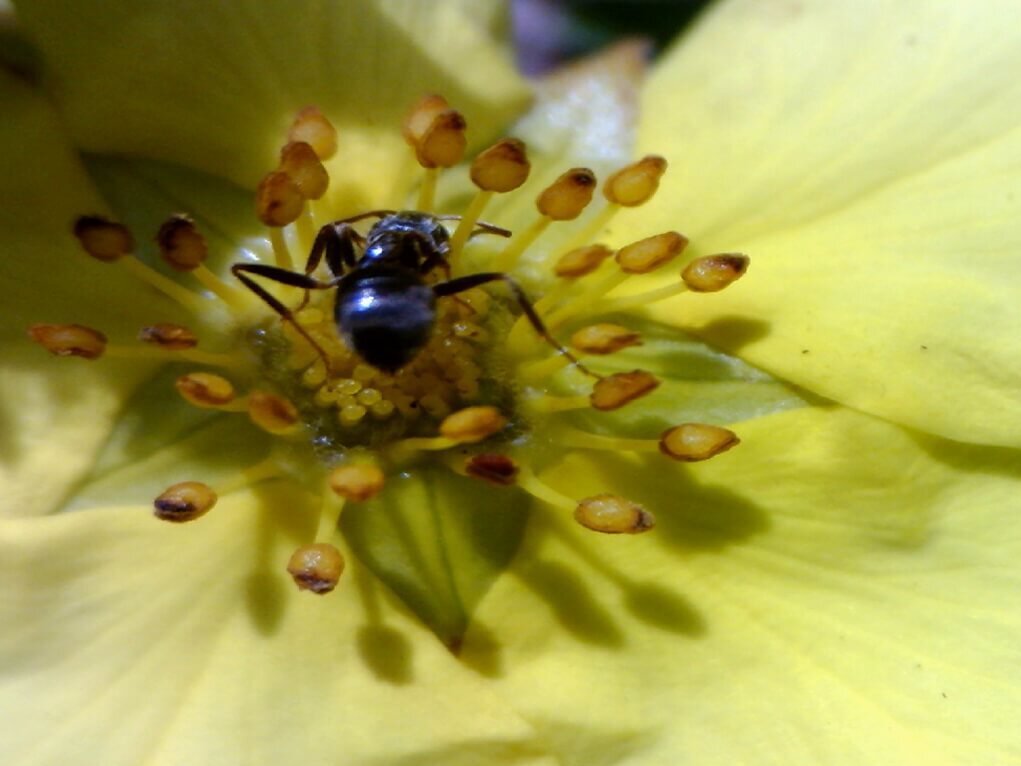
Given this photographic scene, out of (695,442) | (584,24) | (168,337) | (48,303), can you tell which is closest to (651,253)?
(695,442)

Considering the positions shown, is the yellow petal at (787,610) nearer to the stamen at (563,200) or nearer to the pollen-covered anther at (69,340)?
the stamen at (563,200)

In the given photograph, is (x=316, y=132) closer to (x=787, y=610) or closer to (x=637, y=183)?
(x=637, y=183)

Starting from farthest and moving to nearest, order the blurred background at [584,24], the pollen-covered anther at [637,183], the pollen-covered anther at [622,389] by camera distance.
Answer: the blurred background at [584,24] → the pollen-covered anther at [637,183] → the pollen-covered anther at [622,389]

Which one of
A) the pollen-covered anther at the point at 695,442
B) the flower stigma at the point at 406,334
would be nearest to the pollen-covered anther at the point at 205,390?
the flower stigma at the point at 406,334

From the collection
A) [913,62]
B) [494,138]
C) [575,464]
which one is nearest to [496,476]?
[575,464]

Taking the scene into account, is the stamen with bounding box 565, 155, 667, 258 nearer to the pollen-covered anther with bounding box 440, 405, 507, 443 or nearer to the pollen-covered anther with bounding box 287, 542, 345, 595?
the pollen-covered anther with bounding box 440, 405, 507, 443
